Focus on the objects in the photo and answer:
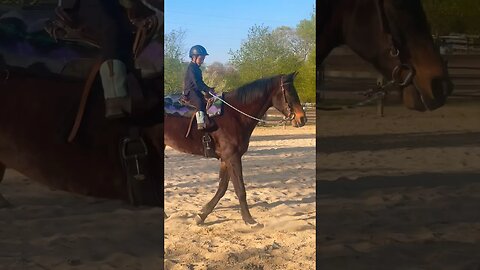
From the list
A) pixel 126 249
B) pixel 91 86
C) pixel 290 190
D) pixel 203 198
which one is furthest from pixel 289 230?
pixel 91 86

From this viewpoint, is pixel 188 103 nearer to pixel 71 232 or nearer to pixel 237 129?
pixel 237 129

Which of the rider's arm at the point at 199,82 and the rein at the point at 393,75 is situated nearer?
the rein at the point at 393,75

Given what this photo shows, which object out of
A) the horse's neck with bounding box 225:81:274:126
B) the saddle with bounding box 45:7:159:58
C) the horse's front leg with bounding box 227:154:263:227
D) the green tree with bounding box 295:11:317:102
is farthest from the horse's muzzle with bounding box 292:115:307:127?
the saddle with bounding box 45:7:159:58

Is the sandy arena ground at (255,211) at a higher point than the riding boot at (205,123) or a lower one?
lower

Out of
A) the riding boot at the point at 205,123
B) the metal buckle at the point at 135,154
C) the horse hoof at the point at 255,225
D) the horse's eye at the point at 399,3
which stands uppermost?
the horse's eye at the point at 399,3

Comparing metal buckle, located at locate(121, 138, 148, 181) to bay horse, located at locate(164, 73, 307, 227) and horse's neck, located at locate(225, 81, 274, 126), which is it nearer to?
bay horse, located at locate(164, 73, 307, 227)

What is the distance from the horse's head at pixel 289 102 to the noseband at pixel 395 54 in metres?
0.90

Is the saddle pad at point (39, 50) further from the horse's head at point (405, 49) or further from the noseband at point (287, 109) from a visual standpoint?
the horse's head at point (405, 49)

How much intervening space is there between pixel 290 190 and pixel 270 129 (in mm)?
665

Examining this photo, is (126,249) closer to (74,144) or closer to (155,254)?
(155,254)

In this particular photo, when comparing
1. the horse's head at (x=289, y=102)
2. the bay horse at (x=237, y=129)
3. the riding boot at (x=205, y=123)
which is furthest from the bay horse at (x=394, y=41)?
the riding boot at (x=205, y=123)

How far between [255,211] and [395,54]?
1.95 metres

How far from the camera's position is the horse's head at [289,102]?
15.1 feet

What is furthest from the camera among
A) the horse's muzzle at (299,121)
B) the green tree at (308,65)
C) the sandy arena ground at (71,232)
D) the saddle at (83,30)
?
the horse's muzzle at (299,121)
